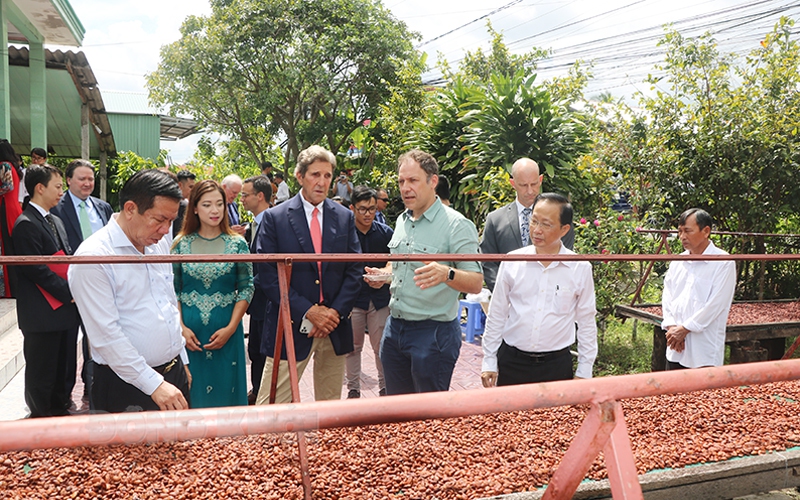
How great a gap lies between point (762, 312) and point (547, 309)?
15.0 feet

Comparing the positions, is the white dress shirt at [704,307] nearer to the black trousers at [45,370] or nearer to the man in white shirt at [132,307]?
the man in white shirt at [132,307]

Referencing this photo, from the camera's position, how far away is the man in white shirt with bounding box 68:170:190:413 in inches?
81.4

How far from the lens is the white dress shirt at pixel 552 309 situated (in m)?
2.84

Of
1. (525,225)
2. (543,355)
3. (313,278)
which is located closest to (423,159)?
(313,278)

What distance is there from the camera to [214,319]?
A: 326 centimetres

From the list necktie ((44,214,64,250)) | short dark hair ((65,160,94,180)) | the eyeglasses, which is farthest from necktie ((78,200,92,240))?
the eyeglasses

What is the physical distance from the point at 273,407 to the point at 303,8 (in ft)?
54.2

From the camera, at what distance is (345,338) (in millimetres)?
3139

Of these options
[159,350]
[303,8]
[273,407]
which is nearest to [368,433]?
[159,350]

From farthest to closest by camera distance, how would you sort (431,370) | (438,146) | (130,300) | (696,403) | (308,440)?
(438,146) < (696,403) < (431,370) < (308,440) < (130,300)

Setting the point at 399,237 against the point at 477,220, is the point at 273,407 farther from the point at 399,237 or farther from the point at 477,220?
the point at 477,220

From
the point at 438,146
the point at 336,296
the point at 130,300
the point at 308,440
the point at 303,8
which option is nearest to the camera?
the point at 130,300

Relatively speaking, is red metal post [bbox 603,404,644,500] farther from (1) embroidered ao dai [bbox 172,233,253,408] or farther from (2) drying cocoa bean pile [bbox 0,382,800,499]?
(1) embroidered ao dai [bbox 172,233,253,408]

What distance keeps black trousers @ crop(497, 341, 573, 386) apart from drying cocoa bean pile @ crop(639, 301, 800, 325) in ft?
9.58
